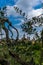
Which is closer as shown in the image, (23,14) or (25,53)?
(25,53)

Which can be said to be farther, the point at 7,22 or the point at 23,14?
the point at 23,14

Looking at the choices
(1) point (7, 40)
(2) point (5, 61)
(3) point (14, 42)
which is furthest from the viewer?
(3) point (14, 42)

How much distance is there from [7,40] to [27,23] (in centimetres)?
175

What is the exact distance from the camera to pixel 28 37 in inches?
287

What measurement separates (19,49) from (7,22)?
70.5 inches

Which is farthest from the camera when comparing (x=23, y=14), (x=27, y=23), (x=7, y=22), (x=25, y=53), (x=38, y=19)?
(x=23, y=14)

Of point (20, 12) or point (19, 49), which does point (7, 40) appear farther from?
point (20, 12)

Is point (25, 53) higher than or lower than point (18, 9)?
lower

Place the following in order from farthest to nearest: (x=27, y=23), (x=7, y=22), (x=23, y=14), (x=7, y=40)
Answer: (x=23, y=14)
(x=27, y=23)
(x=7, y=40)
(x=7, y=22)

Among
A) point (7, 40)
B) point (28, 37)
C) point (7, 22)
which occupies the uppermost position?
point (7, 22)

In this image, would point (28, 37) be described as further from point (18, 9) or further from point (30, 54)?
point (30, 54)

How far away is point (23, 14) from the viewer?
828cm

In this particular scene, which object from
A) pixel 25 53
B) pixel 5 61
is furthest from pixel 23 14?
pixel 5 61

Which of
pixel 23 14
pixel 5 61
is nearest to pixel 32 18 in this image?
pixel 23 14
